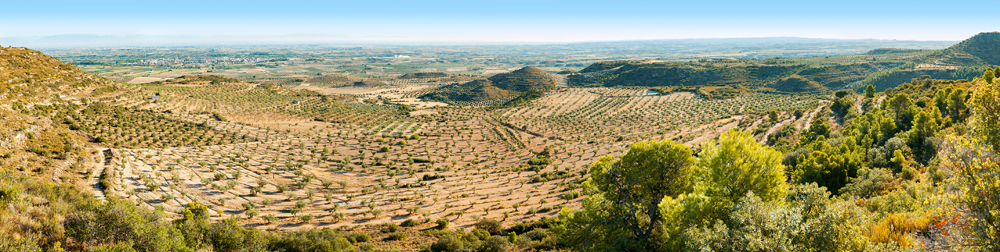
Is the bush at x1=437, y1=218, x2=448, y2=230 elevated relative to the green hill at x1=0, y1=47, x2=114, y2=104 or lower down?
lower down

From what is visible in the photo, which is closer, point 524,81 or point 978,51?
point 978,51

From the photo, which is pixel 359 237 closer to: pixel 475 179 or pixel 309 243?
pixel 309 243

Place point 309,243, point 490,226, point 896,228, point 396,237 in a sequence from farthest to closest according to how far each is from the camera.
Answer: point 490,226, point 396,237, point 309,243, point 896,228

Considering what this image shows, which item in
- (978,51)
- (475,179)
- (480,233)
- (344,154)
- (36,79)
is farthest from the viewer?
(978,51)

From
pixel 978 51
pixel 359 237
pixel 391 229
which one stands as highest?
pixel 978 51

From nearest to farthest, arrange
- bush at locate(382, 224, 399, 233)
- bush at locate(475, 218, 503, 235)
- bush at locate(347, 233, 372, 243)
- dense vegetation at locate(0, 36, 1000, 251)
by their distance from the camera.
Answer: dense vegetation at locate(0, 36, 1000, 251) < bush at locate(347, 233, 372, 243) < bush at locate(382, 224, 399, 233) < bush at locate(475, 218, 503, 235)

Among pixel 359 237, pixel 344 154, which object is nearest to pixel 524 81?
pixel 344 154

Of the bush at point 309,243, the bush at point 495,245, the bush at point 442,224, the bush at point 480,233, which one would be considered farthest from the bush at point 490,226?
the bush at point 309,243

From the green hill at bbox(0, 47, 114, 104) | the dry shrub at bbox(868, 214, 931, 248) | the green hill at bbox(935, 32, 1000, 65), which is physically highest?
the green hill at bbox(935, 32, 1000, 65)

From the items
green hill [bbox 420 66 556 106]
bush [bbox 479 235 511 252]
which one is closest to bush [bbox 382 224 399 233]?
bush [bbox 479 235 511 252]

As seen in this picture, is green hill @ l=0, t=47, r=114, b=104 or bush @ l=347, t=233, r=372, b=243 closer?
bush @ l=347, t=233, r=372, b=243

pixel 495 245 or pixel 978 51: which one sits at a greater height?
pixel 978 51

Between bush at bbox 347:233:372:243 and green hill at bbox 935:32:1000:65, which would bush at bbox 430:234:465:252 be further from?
green hill at bbox 935:32:1000:65
